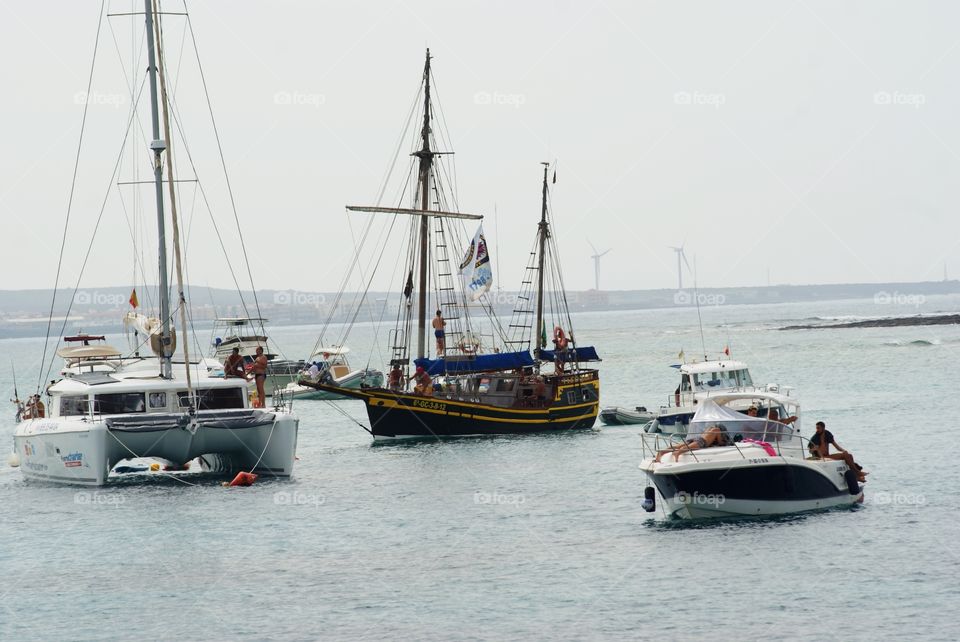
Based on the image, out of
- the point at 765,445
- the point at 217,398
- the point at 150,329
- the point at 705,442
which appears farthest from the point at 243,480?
the point at 765,445

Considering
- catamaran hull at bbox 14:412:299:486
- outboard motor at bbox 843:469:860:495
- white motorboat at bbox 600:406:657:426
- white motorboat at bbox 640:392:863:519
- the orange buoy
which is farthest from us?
white motorboat at bbox 600:406:657:426

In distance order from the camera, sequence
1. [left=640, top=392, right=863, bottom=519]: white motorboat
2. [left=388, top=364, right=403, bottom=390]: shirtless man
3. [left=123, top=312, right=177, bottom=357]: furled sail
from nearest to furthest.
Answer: [left=640, top=392, right=863, bottom=519]: white motorboat → [left=123, top=312, right=177, bottom=357]: furled sail → [left=388, top=364, right=403, bottom=390]: shirtless man

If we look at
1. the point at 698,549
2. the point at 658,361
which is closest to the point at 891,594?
the point at 698,549

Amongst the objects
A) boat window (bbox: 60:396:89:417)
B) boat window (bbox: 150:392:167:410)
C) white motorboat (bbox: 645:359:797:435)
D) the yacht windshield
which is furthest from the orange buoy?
white motorboat (bbox: 645:359:797:435)

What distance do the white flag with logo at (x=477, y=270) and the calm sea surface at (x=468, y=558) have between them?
14.1 m

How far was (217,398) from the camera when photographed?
126 ft

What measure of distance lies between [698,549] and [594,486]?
10.6m

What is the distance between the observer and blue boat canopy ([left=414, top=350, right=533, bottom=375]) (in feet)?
176

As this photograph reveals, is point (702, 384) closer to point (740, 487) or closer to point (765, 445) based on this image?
point (765, 445)

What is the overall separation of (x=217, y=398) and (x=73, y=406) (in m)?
4.25

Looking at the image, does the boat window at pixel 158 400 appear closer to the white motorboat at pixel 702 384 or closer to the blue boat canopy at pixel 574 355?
the white motorboat at pixel 702 384

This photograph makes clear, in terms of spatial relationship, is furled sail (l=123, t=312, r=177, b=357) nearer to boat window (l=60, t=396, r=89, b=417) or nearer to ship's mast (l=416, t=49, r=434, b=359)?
boat window (l=60, t=396, r=89, b=417)

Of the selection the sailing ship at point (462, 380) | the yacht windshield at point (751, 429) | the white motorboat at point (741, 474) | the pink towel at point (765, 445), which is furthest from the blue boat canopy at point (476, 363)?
the pink towel at point (765, 445)

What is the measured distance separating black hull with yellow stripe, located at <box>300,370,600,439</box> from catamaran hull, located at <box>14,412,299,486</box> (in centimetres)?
1326
